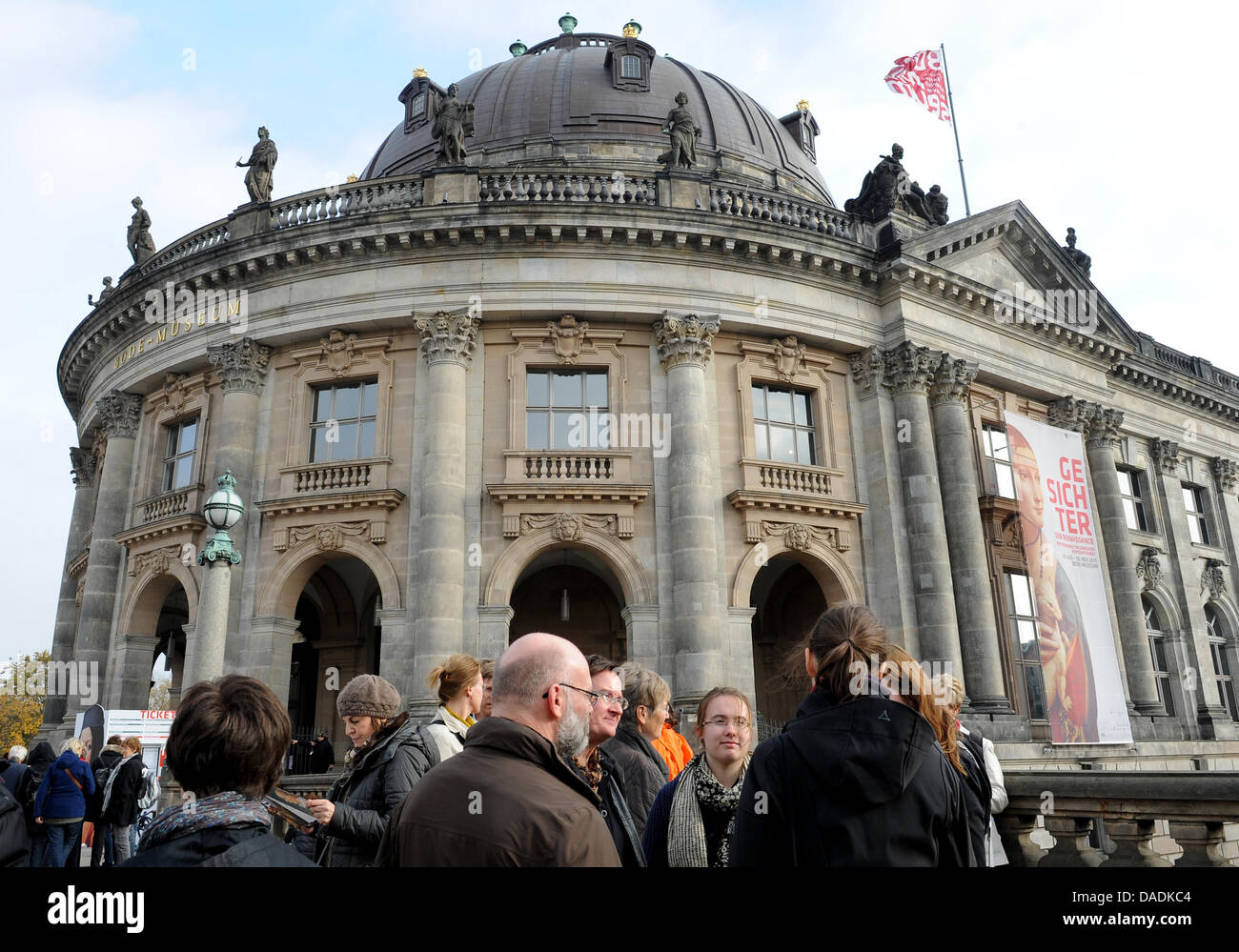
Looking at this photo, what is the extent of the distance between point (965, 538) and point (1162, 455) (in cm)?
1259

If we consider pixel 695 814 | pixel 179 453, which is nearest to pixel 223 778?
pixel 695 814

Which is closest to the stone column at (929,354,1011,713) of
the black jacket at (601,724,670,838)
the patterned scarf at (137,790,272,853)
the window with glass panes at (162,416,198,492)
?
the black jacket at (601,724,670,838)

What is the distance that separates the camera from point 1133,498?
28281 millimetres

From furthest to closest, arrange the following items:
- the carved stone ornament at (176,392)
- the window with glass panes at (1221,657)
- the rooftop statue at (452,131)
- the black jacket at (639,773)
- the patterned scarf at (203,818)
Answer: the window with glass panes at (1221,657) → the carved stone ornament at (176,392) → the rooftop statue at (452,131) → the black jacket at (639,773) → the patterned scarf at (203,818)

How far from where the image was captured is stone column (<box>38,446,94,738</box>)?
75.3 ft

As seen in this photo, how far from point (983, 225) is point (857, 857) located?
23831 mm

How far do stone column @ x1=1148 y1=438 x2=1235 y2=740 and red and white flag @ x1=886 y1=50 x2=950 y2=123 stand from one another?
13.0 m

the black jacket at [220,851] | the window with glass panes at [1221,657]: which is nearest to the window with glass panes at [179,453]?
the black jacket at [220,851]

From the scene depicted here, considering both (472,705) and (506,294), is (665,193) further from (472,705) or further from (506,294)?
(472,705)

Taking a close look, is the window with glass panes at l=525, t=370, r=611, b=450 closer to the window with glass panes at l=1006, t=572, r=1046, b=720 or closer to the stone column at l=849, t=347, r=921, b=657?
the stone column at l=849, t=347, r=921, b=657

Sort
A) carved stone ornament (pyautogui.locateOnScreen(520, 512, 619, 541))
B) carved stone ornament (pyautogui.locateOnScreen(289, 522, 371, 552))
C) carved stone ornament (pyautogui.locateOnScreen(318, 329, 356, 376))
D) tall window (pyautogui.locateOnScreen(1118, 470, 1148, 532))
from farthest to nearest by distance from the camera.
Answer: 1. tall window (pyautogui.locateOnScreen(1118, 470, 1148, 532))
2. carved stone ornament (pyautogui.locateOnScreen(318, 329, 356, 376))
3. carved stone ornament (pyautogui.locateOnScreen(289, 522, 371, 552))
4. carved stone ornament (pyautogui.locateOnScreen(520, 512, 619, 541))

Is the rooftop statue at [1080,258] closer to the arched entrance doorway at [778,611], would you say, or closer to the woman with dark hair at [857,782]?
Result: the arched entrance doorway at [778,611]

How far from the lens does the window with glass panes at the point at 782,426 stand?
67.9ft

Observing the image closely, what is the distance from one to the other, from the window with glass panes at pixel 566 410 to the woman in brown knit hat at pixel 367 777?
14.3 m
